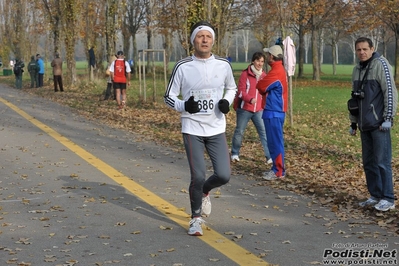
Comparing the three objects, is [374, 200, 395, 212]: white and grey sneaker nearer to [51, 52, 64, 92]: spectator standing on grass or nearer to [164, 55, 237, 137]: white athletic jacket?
[164, 55, 237, 137]: white athletic jacket

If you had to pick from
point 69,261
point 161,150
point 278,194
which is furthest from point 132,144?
point 69,261

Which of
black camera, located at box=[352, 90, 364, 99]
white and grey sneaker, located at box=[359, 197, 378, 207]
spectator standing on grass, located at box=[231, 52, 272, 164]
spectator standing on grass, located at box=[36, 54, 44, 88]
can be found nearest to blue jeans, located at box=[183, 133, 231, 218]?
black camera, located at box=[352, 90, 364, 99]

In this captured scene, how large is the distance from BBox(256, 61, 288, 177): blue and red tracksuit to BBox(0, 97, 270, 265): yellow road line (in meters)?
2.15

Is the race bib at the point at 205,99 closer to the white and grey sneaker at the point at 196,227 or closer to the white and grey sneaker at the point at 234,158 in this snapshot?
the white and grey sneaker at the point at 196,227

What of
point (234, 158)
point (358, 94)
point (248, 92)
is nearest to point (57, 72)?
point (234, 158)

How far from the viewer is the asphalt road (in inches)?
261

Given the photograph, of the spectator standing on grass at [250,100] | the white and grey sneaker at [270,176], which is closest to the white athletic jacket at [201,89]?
the white and grey sneaker at [270,176]

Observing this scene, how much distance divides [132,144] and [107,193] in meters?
5.43

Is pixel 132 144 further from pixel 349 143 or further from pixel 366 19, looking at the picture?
pixel 366 19

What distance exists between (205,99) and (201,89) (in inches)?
4.3

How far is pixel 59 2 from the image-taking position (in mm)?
38156

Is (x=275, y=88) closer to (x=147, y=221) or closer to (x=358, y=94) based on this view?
(x=358, y=94)

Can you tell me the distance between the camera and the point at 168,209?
862 centimetres

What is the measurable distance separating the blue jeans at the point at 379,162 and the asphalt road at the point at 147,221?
2.10 feet
